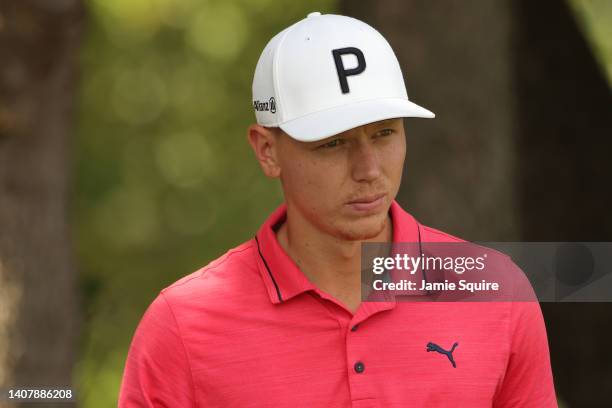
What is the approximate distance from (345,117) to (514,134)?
5.00 metres

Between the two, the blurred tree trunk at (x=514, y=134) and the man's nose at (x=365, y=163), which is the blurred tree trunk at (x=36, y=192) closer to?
the blurred tree trunk at (x=514, y=134)

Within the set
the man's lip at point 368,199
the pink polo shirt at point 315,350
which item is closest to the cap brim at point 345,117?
the man's lip at point 368,199

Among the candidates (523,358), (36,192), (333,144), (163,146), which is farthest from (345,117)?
(163,146)

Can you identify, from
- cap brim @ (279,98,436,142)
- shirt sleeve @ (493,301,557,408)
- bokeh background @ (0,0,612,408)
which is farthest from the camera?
bokeh background @ (0,0,612,408)

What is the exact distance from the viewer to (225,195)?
16.3 metres

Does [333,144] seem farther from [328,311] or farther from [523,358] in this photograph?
[523,358]

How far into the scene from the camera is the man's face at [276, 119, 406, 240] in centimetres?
398

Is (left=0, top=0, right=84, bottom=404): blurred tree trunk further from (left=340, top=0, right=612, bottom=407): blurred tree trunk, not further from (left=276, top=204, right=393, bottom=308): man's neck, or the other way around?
(left=276, top=204, right=393, bottom=308): man's neck

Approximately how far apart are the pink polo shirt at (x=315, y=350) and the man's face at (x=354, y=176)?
26 centimetres

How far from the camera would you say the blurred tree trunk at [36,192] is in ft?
24.0

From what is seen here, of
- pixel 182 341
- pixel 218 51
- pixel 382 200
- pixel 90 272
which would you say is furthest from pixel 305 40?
pixel 218 51

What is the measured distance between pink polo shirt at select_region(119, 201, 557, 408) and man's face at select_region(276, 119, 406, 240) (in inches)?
10.1

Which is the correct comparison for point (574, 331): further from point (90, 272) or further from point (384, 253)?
point (90, 272)

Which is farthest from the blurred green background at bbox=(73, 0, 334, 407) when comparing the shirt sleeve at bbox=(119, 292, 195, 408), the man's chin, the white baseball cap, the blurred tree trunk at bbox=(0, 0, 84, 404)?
the man's chin
